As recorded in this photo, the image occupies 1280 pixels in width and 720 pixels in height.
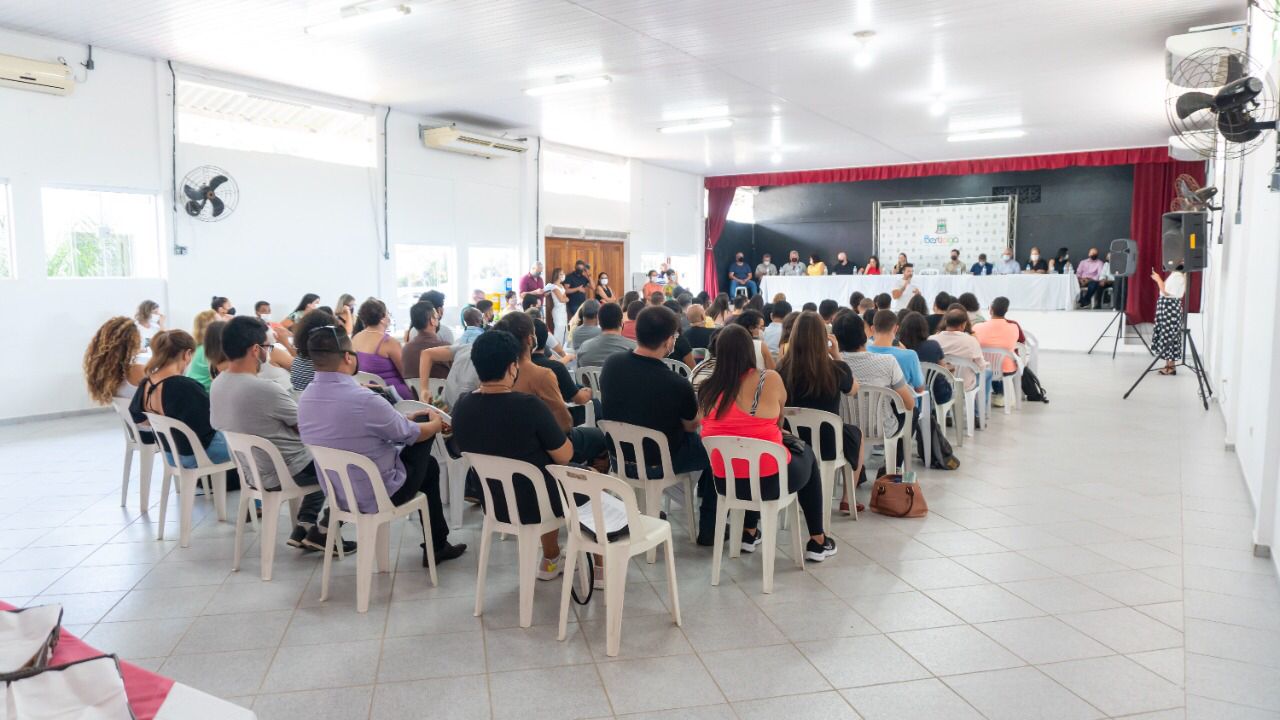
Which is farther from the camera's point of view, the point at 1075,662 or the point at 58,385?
the point at 58,385

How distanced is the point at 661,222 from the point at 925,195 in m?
5.50

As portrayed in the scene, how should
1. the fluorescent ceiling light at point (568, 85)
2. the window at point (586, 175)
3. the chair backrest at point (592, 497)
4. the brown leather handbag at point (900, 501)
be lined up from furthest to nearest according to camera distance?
the window at point (586, 175) → the fluorescent ceiling light at point (568, 85) → the brown leather handbag at point (900, 501) → the chair backrest at point (592, 497)

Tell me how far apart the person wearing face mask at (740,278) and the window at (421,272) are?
742 centimetres

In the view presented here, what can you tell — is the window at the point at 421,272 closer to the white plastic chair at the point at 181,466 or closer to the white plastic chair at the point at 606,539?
the white plastic chair at the point at 181,466

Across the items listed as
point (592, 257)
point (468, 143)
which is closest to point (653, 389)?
point (468, 143)

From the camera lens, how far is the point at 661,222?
49.3 feet

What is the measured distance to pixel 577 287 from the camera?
11820 millimetres

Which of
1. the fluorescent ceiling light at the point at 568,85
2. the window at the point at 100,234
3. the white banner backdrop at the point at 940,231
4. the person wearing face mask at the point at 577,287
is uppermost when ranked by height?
the fluorescent ceiling light at the point at 568,85

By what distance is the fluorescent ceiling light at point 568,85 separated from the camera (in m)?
8.08

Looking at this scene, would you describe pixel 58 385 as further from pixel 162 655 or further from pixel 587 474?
pixel 587 474

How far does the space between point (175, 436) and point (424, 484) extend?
1.23 metres

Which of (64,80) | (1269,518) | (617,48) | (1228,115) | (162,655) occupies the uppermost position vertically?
(617,48)

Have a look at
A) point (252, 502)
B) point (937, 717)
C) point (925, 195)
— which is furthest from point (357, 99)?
point (925, 195)

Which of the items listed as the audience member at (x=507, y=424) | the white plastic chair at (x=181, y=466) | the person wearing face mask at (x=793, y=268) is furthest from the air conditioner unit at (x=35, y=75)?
the person wearing face mask at (x=793, y=268)
